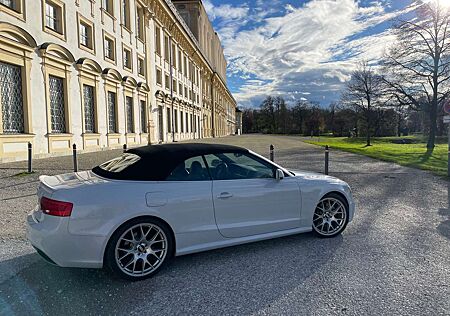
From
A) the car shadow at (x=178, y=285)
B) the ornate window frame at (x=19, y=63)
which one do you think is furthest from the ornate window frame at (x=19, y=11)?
the car shadow at (x=178, y=285)

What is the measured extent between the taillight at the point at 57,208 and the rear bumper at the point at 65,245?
4cm

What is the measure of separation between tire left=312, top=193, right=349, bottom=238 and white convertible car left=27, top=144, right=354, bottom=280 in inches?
0.6

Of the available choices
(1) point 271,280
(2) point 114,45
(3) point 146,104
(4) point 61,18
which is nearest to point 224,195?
(1) point 271,280

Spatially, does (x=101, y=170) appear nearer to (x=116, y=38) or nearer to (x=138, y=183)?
(x=138, y=183)

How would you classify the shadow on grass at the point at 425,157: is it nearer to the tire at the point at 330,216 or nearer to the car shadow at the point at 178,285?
the tire at the point at 330,216

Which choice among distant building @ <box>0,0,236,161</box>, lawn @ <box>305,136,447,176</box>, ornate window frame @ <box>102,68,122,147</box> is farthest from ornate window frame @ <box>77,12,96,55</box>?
lawn @ <box>305,136,447,176</box>

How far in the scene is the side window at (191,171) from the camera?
353 centimetres

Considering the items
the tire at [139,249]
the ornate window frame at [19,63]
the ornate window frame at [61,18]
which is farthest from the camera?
the ornate window frame at [61,18]

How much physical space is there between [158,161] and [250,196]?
1.26 m

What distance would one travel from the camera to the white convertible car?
9.77ft

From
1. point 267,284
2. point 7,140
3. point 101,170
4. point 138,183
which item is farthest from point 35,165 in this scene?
point 267,284

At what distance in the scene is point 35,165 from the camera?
1163cm

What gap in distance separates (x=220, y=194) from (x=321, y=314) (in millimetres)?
1666

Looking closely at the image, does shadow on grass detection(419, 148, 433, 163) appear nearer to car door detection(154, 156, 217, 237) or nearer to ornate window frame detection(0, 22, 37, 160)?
car door detection(154, 156, 217, 237)
